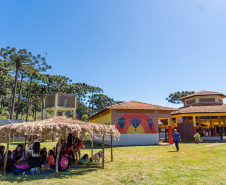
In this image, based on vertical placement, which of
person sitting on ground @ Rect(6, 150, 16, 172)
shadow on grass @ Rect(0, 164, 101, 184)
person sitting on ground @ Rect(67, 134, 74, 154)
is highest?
person sitting on ground @ Rect(67, 134, 74, 154)

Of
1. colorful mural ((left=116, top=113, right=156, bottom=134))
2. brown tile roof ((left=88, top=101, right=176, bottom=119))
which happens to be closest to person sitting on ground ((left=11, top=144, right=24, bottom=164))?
brown tile roof ((left=88, top=101, right=176, bottom=119))

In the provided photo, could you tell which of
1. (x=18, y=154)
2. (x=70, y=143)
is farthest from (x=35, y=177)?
(x=70, y=143)

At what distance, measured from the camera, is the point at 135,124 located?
19.4 meters

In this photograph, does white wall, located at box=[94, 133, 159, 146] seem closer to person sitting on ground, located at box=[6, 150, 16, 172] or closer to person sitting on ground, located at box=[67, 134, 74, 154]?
person sitting on ground, located at box=[67, 134, 74, 154]

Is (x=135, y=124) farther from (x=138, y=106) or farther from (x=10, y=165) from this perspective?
(x=10, y=165)

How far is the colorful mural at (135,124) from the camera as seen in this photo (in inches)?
757

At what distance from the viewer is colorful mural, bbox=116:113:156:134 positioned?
19.2 meters

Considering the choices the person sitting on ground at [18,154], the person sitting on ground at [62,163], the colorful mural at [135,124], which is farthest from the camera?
the colorful mural at [135,124]

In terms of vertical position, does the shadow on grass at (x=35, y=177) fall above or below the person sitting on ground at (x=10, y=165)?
below

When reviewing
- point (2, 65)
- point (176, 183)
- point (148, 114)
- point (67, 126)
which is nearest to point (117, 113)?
point (148, 114)

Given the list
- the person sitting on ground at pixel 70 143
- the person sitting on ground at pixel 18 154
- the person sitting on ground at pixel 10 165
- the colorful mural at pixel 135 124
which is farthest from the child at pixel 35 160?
the colorful mural at pixel 135 124

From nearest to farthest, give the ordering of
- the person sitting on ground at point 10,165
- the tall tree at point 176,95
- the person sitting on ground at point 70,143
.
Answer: the person sitting on ground at point 10,165 → the person sitting on ground at point 70,143 → the tall tree at point 176,95

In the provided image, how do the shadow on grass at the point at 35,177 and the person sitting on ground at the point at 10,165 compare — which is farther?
the person sitting on ground at the point at 10,165

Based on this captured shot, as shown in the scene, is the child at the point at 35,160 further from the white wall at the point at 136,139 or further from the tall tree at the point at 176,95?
the tall tree at the point at 176,95
